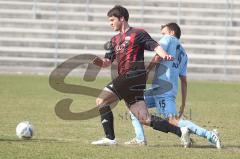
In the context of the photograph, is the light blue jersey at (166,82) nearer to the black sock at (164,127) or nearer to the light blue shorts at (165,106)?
the light blue shorts at (165,106)

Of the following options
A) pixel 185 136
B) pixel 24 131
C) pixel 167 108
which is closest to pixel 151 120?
pixel 167 108

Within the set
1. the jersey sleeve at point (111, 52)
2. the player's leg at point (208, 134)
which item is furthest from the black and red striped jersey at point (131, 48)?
the player's leg at point (208, 134)

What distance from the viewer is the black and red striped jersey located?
8.97m

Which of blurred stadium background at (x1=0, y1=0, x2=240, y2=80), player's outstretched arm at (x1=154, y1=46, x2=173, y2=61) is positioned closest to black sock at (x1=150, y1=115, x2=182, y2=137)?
player's outstretched arm at (x1=154, y1=46, x2=173, y2=61)

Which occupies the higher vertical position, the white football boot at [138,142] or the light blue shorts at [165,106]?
the light blue shorts at [165,106]

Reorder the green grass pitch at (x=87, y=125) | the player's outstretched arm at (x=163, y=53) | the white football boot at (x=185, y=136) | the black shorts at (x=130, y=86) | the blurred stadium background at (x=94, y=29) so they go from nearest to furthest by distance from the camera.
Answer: the green grass pitch at (x=87, y=125)
the player's outstretched arm at (x=163, y=53)
the white football boot at (x=185, y=136)
the black shorts at (x=130, y=86)
the blurred stadium background at (x=94, y=29)

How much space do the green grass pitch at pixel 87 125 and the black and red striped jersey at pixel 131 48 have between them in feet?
3.54

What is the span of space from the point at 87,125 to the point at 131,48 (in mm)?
3307

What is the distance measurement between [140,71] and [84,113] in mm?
4758

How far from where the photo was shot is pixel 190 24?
25094 mm

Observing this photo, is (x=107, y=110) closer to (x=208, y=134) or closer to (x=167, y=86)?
(x=167, y=86)

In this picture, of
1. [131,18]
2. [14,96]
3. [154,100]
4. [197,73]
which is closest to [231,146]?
[154,100]

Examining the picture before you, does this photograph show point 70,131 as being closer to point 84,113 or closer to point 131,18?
point 84,113

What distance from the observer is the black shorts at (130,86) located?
9.05 meters
